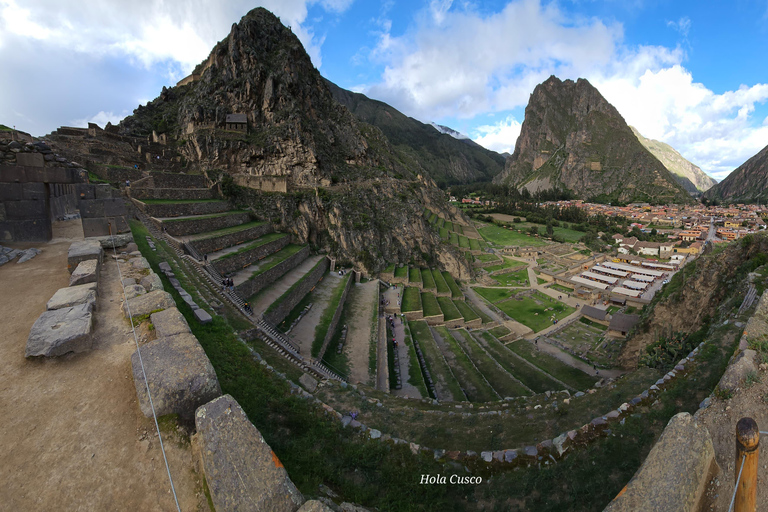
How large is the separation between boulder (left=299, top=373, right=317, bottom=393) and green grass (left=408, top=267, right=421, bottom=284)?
2003cm

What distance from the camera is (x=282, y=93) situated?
37.8 m

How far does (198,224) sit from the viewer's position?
1892 cm

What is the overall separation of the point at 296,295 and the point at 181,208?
1071cm

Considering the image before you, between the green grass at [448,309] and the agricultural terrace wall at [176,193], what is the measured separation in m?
21.5

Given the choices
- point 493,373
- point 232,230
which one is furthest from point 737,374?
point 232,230

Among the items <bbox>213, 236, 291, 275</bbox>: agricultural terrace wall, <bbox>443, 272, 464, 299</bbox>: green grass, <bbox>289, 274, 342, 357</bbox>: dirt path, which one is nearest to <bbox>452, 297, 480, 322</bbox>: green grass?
<bbox>443, 272, 464, 299</bbox>: green grass

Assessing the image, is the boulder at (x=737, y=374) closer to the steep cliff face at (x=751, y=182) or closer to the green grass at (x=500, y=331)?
the green grass at (x=500, y=331)

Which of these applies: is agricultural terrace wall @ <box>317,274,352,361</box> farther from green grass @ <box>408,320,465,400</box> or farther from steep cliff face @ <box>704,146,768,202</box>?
steep cliff face @ <box>704,146,768,202</box>

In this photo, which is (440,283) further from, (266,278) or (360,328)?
(266,278)

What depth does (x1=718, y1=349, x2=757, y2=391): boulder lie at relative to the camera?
17.5 feet

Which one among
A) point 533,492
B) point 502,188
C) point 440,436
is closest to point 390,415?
point 440,436

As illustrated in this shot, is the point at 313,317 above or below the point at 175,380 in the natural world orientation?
below

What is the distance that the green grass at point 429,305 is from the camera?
2304 cm

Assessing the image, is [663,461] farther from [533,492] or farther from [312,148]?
[312,148]
